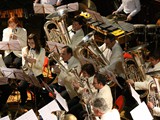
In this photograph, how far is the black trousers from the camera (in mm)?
7355

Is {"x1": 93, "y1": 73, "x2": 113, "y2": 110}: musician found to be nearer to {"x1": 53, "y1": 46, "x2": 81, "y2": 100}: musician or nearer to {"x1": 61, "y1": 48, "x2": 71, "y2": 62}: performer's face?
{"x1": 53, "y1": 46, "x2": 81, "y2": 100}: musician

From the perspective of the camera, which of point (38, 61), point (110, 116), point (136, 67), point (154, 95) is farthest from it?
point (38, 61)

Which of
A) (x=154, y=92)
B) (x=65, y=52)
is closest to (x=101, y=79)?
(x=154, y=92)

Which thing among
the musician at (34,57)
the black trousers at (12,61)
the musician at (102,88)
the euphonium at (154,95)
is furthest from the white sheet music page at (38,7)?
the euphonium at (154,95)

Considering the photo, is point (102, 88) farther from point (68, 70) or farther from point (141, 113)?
point (68, 70)

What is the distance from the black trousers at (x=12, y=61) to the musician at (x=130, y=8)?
7.99ft

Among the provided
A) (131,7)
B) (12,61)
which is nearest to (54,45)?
(12,61)

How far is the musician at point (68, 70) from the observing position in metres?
6.06

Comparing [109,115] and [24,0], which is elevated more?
[24,0]

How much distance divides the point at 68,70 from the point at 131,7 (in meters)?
3.04

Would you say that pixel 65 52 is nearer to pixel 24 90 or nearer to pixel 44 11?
pixel 24 90

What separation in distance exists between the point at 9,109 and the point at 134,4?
3.54m

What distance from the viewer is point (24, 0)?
32.9ft

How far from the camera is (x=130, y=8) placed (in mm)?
8484
